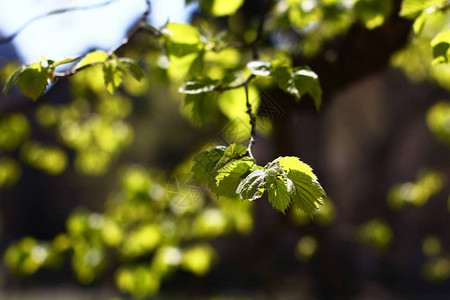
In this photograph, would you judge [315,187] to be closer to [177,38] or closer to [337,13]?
[177,38]

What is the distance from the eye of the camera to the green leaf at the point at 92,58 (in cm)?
76

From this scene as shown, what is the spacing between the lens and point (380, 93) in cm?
770

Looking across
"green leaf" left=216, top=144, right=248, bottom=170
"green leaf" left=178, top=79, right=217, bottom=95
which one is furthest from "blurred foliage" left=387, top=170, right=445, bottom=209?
"green leaf" left=216, top=144, right=248, bottom=170

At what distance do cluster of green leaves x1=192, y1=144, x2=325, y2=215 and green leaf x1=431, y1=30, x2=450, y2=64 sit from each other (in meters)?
0.41

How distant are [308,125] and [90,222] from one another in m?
A: 6.77

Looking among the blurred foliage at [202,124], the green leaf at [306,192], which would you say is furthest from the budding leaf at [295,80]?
the green leaf at [306,192]

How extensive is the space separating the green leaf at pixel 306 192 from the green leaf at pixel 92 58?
0.46 metres

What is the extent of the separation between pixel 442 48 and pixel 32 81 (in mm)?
788

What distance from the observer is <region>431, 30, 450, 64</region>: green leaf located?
0.76 metres

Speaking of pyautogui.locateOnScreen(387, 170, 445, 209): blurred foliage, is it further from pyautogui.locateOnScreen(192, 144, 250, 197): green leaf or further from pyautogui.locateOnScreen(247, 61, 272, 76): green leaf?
pyautogui.locateOnScreen(192, 144, 250, 197): green leaf

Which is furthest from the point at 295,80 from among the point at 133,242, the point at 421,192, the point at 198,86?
the point at 421,192

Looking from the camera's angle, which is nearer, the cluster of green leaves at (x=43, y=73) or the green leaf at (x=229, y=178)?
the green leaf at (x=229, y=178)

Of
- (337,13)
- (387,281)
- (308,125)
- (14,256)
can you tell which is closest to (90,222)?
(14,256)

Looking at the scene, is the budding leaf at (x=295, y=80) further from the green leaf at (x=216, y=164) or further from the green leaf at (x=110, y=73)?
the green leaf at (x=110, y=73)
